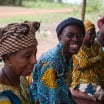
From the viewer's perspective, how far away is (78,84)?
2840mm

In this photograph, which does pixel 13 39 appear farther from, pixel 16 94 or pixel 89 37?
pixel 89 37

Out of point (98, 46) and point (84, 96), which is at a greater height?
point (98, 46)

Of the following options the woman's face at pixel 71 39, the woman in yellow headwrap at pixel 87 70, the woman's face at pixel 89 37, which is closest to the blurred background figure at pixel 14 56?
the woman's face at pixel 71 39

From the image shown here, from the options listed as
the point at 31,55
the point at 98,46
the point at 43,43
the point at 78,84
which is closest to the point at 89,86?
the point at 78,84

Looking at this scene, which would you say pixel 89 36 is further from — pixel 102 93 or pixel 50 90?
pixel 50 90

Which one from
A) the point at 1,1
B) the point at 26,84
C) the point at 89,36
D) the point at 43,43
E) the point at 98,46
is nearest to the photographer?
the point at 26,84

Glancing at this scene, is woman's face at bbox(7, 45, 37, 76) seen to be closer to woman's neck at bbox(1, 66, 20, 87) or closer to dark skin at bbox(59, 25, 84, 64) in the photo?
woman's neck at bbox(1, 66, 20, 87)

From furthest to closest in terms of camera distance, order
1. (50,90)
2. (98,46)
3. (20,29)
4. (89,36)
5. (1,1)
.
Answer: (1,1), (98,46), (89,36), (50,90), (20,29)

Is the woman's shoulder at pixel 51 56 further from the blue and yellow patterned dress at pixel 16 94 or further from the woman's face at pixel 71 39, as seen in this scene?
the blue and yellow patterned dress at pixel 16 94

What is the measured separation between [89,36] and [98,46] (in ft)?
1.10

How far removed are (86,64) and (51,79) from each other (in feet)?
3.34

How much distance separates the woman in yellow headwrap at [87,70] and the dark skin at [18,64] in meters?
1.44

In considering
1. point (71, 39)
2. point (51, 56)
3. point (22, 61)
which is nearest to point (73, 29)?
point (71, 39)

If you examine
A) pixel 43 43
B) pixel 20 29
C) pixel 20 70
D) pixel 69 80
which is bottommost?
pixel 43 43
